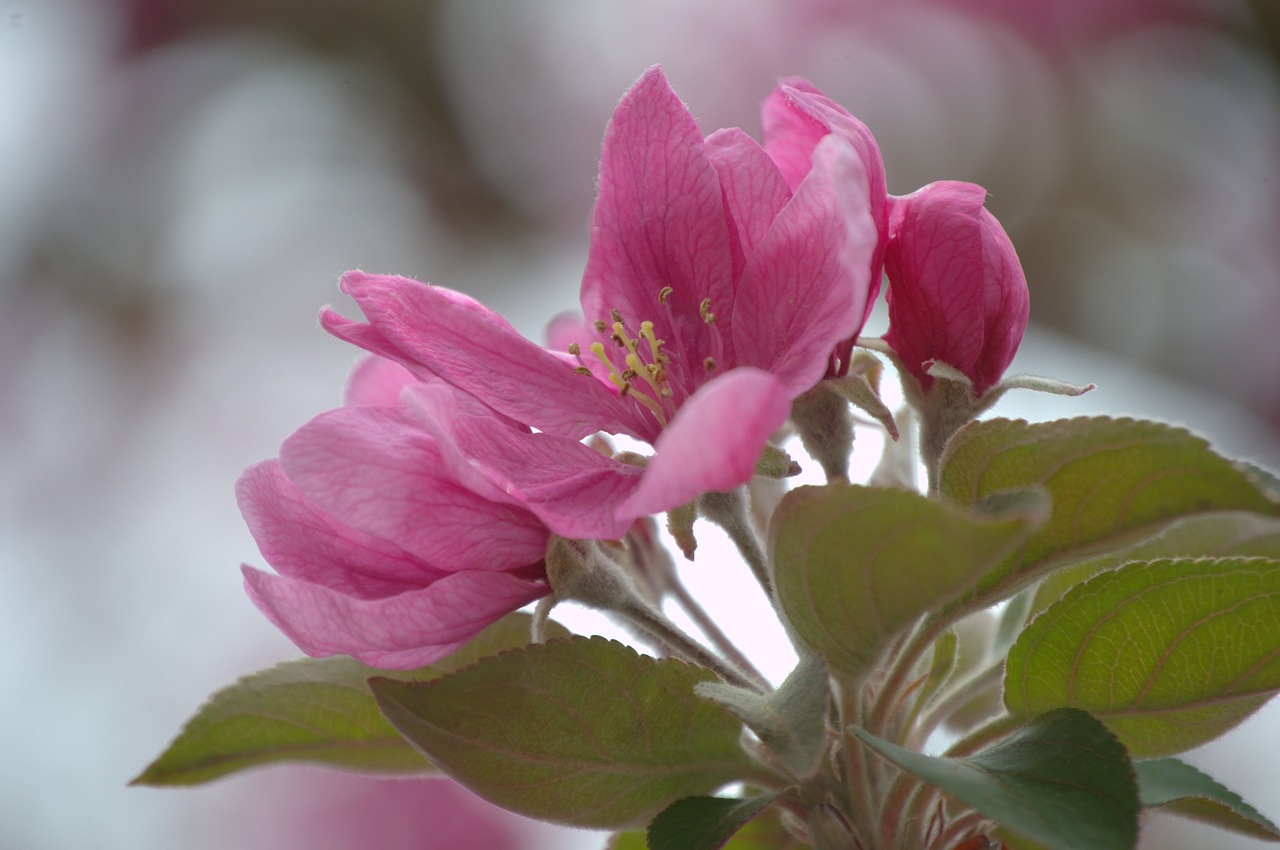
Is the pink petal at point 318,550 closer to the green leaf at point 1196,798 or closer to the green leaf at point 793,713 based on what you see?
the green leaf at point 793,713

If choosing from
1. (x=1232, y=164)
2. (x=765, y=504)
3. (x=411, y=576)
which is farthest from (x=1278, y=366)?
(x=411, y=576)

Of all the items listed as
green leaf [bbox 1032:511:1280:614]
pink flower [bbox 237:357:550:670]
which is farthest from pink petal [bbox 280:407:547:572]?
green leaf [bbox 1032:511:1280:614]

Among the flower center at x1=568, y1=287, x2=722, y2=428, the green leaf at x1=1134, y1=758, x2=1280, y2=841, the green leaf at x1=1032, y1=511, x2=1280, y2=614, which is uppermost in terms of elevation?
the flower center at x1=568, y1=287, x2=722, y2=428

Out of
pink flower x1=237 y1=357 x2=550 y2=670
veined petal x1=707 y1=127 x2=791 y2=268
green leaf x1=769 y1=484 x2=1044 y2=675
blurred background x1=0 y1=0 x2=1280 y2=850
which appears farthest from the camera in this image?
blurred background x1=0 y1=0 x2=1280 y2=850

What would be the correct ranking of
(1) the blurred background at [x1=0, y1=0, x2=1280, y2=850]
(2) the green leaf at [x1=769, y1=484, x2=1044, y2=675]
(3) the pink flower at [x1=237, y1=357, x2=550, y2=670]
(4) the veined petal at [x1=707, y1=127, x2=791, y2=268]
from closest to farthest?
(2) the green leaf at [x1=769, y1=484, x2=1044, y2=675]
(3) the pink flower at [x1=237, y1=357, x2=550, y2=670]
(4) the veined petal at [x1=707, y1=127, x2=791, y2=268]
(1) the blurred background at [x1=0, y1=0, x2=1280, y2=850]

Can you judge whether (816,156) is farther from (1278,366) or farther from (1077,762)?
(1278,366)

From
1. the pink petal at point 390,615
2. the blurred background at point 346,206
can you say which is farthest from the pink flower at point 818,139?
the blurred background at point 346,206

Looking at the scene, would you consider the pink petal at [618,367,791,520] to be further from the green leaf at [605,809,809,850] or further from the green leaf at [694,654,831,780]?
the green leaf at [605,809,809,850]
